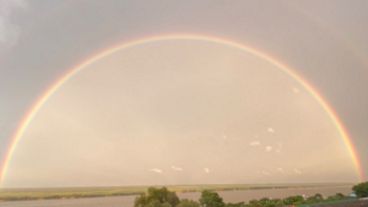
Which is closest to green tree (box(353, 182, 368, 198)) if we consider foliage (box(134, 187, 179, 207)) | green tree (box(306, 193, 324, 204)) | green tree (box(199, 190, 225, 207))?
green tree (box(306, 193, 324, 204))

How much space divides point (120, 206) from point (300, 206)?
65.6 meters

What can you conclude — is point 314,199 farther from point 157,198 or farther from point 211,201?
point 157,198

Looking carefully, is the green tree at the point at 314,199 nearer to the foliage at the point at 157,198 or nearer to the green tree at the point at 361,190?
the green tree at the point at 361,190

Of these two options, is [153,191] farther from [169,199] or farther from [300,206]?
[300,206]

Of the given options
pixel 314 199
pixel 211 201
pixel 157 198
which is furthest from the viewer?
pixel 314 199

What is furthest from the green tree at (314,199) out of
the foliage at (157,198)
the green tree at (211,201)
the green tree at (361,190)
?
the foliage at (157,198)

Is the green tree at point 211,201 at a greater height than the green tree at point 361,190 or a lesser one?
lesser

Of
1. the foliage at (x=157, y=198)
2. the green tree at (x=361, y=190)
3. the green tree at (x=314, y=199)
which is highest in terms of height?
the green tree at (x=361, y=190)

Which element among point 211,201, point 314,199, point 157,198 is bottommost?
point 157,198

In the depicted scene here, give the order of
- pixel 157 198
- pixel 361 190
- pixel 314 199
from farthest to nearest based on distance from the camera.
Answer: pixel 361 190
pixel 314 199
pixel 157 198

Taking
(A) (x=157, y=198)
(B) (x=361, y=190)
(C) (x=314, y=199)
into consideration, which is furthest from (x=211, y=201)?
(B) (x=361, y=190)

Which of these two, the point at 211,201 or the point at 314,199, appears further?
the point at 314,199

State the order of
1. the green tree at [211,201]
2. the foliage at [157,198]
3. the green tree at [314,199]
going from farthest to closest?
the green tree at [314,199] < the green tree at [211,201] < the foliage at [157,198]

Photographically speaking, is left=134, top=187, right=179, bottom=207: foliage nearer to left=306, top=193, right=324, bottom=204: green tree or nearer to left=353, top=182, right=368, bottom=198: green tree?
left=306, top=193, right=324, bottom=204: green tree
